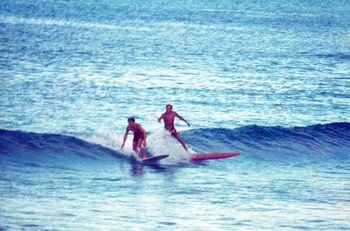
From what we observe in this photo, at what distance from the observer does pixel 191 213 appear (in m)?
18.3

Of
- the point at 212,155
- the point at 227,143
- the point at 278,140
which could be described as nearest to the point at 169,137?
the point at 212,155

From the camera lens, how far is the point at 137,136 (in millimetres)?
23891

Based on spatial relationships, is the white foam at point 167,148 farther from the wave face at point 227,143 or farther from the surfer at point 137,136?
the surfer at point 137,136

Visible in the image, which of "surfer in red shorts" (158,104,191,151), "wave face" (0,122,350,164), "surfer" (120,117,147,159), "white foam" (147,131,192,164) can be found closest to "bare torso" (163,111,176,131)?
"surfer in red shorts" (158,104,191,151)

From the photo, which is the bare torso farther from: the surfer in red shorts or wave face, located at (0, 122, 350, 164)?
wave face, located at (0, 122, 350, 164)

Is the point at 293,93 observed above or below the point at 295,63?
below

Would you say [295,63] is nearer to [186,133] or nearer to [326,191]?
[186,133]

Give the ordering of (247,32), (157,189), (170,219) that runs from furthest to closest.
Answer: (247,32) → (157,189) → (170,219)

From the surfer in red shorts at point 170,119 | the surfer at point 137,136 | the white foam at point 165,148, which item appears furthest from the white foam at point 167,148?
the surfer at point 137,136

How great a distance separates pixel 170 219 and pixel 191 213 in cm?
69

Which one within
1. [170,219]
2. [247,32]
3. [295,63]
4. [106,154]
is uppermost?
[247,32]

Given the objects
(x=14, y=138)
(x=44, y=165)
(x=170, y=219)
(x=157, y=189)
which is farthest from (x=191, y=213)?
(x=14, y=138)

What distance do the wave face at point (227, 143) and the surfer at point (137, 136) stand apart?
0.42m

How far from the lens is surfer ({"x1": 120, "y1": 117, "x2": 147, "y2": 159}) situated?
2356cm
